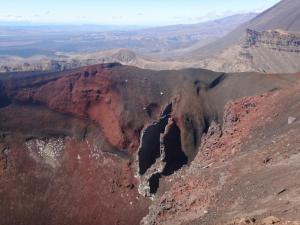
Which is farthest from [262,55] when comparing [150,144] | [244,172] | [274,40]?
[244,172]

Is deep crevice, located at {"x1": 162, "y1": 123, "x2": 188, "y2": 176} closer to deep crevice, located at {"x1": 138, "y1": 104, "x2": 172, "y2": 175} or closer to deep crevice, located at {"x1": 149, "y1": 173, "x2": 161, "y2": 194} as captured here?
deep crevice, located at {"x1": 149, "y1": 173, "x2": 161, "y2": 194}

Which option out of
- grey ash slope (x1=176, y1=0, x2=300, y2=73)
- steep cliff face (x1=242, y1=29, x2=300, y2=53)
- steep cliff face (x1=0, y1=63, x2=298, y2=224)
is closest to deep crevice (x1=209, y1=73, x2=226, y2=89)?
steep cliff face (x1=0, y1=63, x2=298, y2=224)

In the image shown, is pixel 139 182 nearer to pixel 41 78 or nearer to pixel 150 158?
pixel 150 158

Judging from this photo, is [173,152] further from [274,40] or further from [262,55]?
[262,55]

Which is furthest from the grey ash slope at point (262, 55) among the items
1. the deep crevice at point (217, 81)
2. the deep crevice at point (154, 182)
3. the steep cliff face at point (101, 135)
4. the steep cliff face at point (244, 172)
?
the deep crevice at point (154, 182)

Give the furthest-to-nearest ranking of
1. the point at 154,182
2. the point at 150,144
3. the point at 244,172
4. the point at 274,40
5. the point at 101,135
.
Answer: the point at 274,40
the point at 101,135
the point at 150,144
the point at 154,182
the point at 244,172

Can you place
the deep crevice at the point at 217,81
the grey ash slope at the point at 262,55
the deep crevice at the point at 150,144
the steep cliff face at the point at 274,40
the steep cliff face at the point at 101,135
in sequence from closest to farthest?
the steep cliff face at the point at 101,135, the deep crevice at the point at 150,144, the deep crevice at the point at 217,81, the grey ash slope at the point at 262,55, the steep cliff face at the point at 274,40

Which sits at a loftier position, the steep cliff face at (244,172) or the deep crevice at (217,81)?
the deep crevice at (217,81)

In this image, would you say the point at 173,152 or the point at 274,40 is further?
the point at 274,40

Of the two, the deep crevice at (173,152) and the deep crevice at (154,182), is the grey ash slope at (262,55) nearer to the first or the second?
the deep crevice at (173,152)
